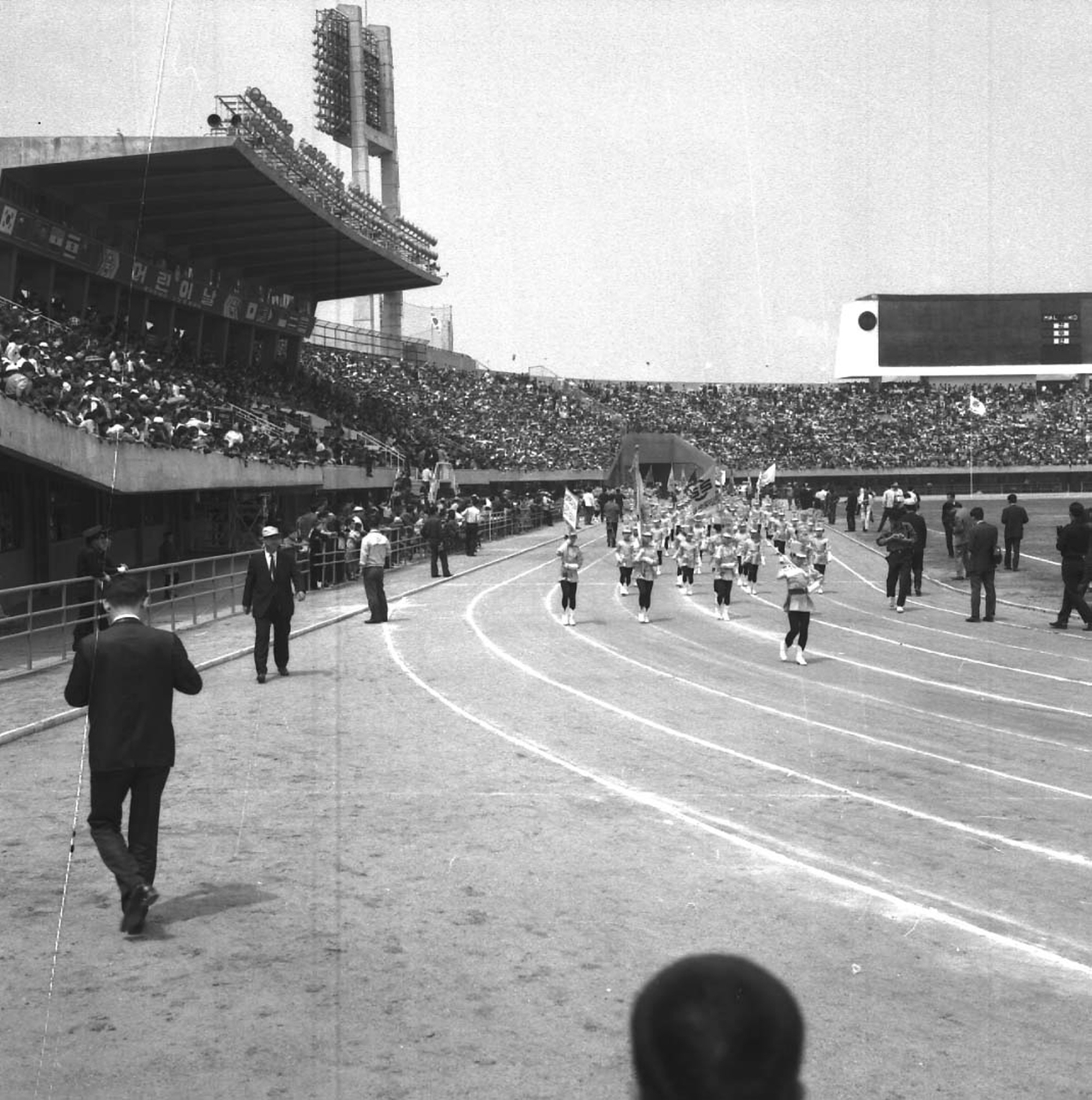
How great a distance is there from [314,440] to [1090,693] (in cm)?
3035

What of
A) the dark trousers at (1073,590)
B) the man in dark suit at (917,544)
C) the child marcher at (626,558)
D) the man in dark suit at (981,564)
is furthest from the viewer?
the child marcher at (626,558)

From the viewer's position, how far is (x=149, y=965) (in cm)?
615

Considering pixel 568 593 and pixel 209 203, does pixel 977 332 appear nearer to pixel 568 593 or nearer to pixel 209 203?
pixel 209 203

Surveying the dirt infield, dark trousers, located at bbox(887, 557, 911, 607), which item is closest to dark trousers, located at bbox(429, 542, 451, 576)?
dark trousers, located at bbox(887, 557, 911, 607)

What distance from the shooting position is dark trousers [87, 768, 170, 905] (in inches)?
257

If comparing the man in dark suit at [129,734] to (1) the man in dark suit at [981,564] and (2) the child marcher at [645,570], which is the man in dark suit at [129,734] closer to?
(2) the child marcher at [645,570]

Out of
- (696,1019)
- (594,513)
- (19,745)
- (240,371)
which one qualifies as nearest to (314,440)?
(240,371)

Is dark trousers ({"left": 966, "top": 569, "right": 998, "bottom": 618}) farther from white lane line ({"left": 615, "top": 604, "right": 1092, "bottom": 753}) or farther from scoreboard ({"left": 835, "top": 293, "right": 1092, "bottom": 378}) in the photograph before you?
scoreboard ({"left": 835, "top": 293, "right": 1092, "bottom": 378})

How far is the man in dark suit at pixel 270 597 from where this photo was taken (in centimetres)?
1569

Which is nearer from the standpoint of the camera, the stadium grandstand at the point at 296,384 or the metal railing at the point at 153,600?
the metal railing at the point at 153,600

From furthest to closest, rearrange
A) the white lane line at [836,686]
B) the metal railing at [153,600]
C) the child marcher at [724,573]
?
the child marcher at [724,573] → the metal railing at [153,600] → the white lane line at [836,686]

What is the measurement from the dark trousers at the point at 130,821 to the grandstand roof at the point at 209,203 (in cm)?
3079

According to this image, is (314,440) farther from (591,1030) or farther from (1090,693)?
(591,1030)

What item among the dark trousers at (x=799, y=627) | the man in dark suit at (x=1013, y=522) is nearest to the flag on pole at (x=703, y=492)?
the man in dark suit at (x=1013, y=522)
